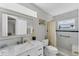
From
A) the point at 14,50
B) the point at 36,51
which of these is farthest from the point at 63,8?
the point at 14,50

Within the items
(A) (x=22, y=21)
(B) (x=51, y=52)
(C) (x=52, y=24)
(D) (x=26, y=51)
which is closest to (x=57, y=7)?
(C) (x=52, y=24)

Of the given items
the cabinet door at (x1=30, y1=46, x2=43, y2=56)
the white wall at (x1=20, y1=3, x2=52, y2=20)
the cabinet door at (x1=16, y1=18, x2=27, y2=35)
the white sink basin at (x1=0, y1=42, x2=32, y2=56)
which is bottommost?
the cabinet door at (x1=30, y1=46, x2=43, y2=56)

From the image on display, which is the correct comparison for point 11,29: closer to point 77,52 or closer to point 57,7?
point 57,7

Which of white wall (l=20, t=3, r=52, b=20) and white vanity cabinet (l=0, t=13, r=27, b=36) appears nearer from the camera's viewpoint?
white vanity cabinet (l=0, t=13, r=27, b=36)

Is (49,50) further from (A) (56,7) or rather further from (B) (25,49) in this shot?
(A) (56,7)

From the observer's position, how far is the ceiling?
133cm

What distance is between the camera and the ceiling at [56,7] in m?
1.33

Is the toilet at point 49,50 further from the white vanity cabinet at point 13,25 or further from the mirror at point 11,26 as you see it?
the mirror at point 11,26

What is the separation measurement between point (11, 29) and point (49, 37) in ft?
2.03

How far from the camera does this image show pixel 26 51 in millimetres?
1293

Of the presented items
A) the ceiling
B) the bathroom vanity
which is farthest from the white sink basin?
the ceiling

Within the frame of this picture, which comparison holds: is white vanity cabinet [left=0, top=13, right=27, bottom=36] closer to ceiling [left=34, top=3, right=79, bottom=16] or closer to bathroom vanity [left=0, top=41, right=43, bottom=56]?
bathroom vanity [left=0, top=41, right=43, bottom=56]

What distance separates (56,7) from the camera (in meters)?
1.37

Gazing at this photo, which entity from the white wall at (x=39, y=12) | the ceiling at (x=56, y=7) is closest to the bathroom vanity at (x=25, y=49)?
the white wall at (x=39, y=12)
